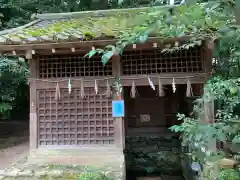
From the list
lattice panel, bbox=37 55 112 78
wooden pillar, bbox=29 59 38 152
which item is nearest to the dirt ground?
wooden pillar, bbox=29 59 38 152

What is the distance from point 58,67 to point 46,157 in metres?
2.09

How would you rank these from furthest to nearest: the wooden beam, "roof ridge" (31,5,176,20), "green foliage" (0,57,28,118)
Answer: "green foliage" (0,57,28,118), "roof ridge" (31,5,176,20), the wooden beam

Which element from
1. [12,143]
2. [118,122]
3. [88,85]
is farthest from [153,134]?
[12,143]

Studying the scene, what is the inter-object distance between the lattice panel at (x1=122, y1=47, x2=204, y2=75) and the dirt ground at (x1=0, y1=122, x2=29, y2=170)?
3615mm

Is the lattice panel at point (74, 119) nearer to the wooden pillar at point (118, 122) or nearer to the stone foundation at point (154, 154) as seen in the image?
the wooden pillar at point (118, 122)

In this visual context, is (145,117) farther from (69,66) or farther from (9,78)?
(9,78)

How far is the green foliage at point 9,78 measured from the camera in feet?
27.7

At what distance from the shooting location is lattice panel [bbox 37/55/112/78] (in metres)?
6.06

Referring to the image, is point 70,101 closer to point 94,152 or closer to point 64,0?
point 94,152

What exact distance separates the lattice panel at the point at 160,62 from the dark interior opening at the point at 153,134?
10.1 ft

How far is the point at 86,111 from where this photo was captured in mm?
6035

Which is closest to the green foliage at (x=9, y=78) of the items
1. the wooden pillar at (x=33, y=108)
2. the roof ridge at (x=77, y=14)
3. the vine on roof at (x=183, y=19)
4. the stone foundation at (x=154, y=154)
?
the roof ridge at (x=77, y=14)

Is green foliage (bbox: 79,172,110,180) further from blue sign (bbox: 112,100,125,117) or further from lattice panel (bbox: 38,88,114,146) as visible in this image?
blue sign (bbox: 112,100,125,117)

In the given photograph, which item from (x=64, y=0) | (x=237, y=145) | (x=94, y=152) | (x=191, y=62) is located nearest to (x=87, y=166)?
(x=94, y=152)
